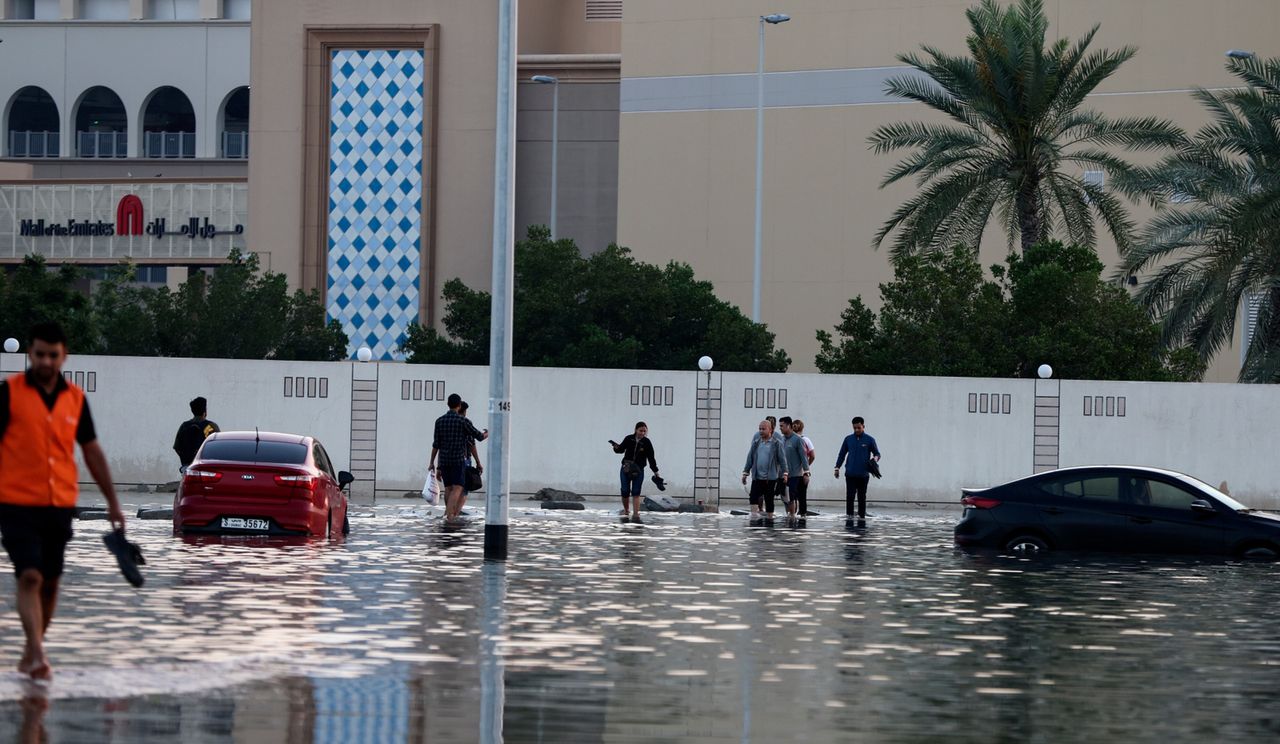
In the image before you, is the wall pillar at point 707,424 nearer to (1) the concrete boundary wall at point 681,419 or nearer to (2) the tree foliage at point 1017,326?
(1) the concrete boundary wall at point 681,419

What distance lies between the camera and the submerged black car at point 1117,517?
2228 cm

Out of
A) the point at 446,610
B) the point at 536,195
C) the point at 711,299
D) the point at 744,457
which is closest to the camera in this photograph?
the point at 446,610

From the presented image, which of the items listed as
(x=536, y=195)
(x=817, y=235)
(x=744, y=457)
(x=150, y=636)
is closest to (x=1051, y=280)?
(x=744, y=457)

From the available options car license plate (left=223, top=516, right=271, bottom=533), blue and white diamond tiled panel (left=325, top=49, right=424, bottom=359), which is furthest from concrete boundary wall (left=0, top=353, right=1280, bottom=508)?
blue and white diamond tiled panel (left=325, top=49, right=424, bottom=359)

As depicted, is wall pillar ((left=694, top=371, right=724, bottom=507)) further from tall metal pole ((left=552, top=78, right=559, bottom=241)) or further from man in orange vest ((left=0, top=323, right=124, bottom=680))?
man in orange vest ((left=0, top=323, right=124, bottom=680))

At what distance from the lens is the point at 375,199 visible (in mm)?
60219

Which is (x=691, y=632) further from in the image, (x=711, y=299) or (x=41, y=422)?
(x=711, y=299)

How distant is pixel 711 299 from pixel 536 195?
548 inches

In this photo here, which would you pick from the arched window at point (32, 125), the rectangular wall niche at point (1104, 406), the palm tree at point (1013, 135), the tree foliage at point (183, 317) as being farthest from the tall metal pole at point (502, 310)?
the arched window at point (32, 125)

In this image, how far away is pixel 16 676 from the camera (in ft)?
33.3

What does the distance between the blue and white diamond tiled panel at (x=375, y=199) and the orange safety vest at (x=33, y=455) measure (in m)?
49.2

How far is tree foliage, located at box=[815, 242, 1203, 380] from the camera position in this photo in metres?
39.2

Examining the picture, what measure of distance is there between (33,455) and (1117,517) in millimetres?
15044

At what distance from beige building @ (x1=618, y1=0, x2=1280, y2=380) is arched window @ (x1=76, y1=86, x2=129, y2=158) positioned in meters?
30.8
